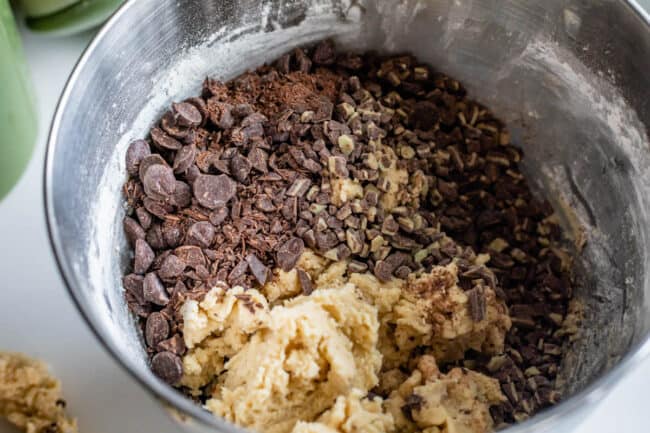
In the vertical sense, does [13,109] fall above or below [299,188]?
below

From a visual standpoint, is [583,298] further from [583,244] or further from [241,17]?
[241,17]

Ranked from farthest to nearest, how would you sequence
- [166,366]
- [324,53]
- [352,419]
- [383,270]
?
1. [324,53]
2. [383,270]
3. [166,366]
4. [352,419]

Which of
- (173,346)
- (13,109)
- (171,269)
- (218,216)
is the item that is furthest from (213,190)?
(13,109)

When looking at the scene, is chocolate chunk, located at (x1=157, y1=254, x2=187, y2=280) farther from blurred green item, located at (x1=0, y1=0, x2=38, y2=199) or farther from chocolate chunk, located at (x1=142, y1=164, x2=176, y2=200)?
blurred green item, located at (x1=0, y1=0, x2=38, y2=199)

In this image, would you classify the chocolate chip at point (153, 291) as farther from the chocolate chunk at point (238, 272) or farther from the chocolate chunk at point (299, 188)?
the chocolate chunk at point (299, 188)

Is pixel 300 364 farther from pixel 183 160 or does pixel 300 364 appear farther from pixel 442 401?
pixel 183 160

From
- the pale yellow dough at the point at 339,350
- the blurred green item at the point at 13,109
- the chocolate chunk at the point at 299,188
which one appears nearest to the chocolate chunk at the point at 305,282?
the pale yellow dough at the point at 339,350
